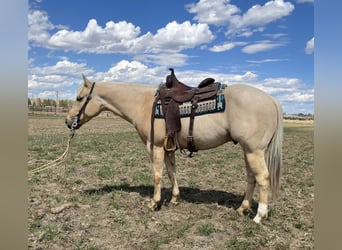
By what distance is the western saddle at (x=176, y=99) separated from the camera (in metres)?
5.21

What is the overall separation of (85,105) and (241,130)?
3238 millimetres

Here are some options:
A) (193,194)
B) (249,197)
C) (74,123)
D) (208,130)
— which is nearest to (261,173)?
(249,197)

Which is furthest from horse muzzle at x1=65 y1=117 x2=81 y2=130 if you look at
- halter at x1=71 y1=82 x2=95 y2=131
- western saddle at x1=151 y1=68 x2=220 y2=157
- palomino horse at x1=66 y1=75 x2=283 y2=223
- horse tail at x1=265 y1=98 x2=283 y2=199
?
horse tail at x1=265 y1=98 x2=283 y2=199

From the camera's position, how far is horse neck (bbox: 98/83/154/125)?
5859 millimetres

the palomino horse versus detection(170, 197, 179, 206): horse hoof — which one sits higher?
the palomino horse

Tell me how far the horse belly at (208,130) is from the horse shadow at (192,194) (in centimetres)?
136

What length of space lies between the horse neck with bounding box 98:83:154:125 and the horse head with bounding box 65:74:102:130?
0.15m

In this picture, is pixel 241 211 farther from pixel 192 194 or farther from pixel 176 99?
pixel 176 99

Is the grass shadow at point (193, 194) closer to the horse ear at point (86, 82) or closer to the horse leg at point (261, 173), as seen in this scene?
the horse leg at point (261, 173)

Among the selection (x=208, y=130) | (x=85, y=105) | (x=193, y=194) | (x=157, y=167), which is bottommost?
(x=193, y=194)

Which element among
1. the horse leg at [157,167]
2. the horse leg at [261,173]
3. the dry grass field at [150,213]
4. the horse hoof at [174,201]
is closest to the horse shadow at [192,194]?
the dry grass field at [150,213]

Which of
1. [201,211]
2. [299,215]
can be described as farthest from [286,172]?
[201,211]

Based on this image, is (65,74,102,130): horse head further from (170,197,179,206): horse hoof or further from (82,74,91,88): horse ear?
(170,197,179,206): horse hoof

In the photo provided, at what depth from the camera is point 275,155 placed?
4.95 meters
